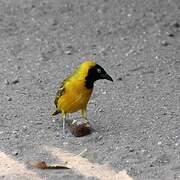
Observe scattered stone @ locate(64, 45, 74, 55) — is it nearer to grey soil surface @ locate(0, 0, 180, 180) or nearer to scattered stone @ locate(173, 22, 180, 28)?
grey soil surface @ locate(0, 0, 180, 180)

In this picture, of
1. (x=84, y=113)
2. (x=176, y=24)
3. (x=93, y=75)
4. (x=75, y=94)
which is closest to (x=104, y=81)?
(x=84, y=113)

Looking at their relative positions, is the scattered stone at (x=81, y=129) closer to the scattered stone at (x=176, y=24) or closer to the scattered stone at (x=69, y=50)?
the scattered stone at (x=69, y=50)

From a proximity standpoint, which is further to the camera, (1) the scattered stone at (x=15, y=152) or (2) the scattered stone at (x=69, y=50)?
(2) the scattered stone at (x=69, y=50)

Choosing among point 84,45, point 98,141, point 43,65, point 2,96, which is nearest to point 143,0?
point 84,45

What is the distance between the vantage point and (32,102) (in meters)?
8.72

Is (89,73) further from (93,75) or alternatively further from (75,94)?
(75,94)

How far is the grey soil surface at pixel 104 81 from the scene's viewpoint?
723 centimetres

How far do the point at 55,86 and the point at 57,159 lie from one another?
96.6 inches

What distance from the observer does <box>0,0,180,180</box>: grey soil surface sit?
7230mm

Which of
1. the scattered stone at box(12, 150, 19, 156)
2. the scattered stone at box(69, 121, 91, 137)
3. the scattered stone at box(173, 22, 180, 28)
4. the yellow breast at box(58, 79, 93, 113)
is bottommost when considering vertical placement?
the scattered stone at box(173, 22, 180, 28)

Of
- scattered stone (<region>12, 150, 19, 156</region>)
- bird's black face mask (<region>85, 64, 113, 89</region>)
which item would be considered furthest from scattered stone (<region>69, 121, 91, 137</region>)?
scattered stone (<region>12, 150, 19, 156</region>)

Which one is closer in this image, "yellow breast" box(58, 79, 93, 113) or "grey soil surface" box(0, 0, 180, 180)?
"grey soil surface" box(0, 0, 180, 180)

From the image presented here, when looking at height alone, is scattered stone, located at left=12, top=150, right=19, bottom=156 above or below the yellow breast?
below

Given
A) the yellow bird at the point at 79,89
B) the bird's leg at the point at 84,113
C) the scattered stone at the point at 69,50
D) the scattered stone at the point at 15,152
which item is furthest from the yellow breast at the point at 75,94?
the scattered stone at the point at 69,50
